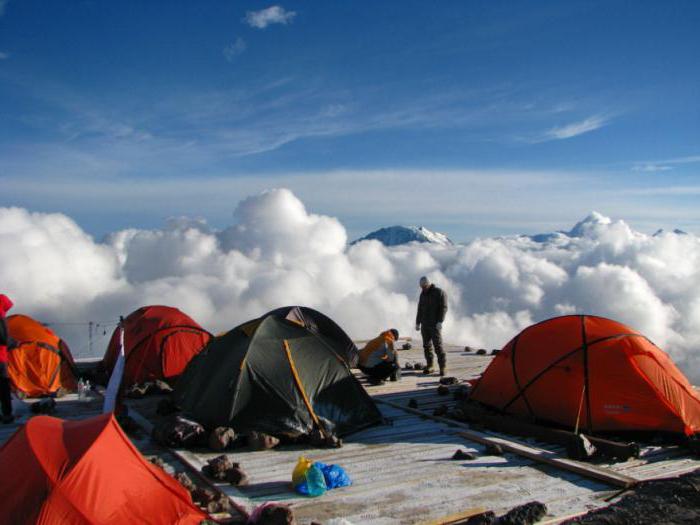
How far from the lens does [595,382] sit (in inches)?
381

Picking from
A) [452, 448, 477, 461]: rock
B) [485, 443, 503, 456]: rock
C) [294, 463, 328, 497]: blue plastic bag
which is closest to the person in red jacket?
[294, 463, 328, 497]: blue plastic bag

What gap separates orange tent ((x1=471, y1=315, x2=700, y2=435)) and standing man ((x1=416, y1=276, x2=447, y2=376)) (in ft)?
13.6

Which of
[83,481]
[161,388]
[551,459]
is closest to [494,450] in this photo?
[551,459]

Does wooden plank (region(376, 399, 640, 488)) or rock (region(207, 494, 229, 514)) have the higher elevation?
rock (region(207, 494, 229, 514))

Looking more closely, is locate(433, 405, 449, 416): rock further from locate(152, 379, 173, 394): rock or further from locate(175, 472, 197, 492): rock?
locate(152, 379, 173, 394): rock

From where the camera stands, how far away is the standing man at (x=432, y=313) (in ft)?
49.3

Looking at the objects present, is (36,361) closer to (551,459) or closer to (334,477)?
(334,477)

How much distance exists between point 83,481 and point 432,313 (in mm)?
10814

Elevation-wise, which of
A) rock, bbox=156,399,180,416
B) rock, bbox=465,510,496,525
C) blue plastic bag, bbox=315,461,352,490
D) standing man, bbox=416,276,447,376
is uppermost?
standing man, bbox=416,276,447,376

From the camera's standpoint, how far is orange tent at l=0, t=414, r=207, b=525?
516cm

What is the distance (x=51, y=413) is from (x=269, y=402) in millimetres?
4928

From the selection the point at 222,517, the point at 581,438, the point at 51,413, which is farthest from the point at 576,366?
the point at 51,413

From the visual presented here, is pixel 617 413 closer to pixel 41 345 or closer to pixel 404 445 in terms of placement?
pixel 404 445

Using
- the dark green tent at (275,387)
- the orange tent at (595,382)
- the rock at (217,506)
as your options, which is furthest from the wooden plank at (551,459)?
the rock at (217,506)
